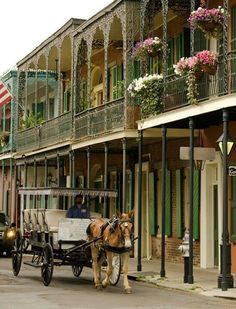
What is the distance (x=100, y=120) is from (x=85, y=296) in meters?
9.66

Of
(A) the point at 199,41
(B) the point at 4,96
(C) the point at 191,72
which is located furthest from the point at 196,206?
(B) the point at 4,96

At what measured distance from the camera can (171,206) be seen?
22.5 m

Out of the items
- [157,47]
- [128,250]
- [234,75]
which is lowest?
[128,250]

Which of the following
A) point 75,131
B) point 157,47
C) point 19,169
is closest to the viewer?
point 157,47

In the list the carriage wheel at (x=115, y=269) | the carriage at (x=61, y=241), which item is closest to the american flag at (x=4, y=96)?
the carriage at (x=61, y=241)

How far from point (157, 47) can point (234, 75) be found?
14.4 ft

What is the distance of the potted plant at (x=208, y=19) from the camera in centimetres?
1673

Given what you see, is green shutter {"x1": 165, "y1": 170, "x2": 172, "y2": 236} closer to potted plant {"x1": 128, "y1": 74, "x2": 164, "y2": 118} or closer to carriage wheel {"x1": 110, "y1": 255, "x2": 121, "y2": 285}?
potted plant {"x1": 128, "y1": 74, "x2": 164, "y2": 118}

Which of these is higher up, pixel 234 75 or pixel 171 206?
pixel 234 75

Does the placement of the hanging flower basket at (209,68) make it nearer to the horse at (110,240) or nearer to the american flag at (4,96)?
the horse at (110,240)

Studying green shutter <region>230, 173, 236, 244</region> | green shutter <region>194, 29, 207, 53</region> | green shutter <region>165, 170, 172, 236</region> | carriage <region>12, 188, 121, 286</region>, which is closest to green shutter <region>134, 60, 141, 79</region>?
green shutter <region>194, 29, 207, 53</region>

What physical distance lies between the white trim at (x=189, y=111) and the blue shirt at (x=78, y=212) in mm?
2972

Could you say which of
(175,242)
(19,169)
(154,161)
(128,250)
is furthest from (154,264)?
(19,169)

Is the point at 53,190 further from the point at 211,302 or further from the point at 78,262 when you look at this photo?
the point at 211,302
